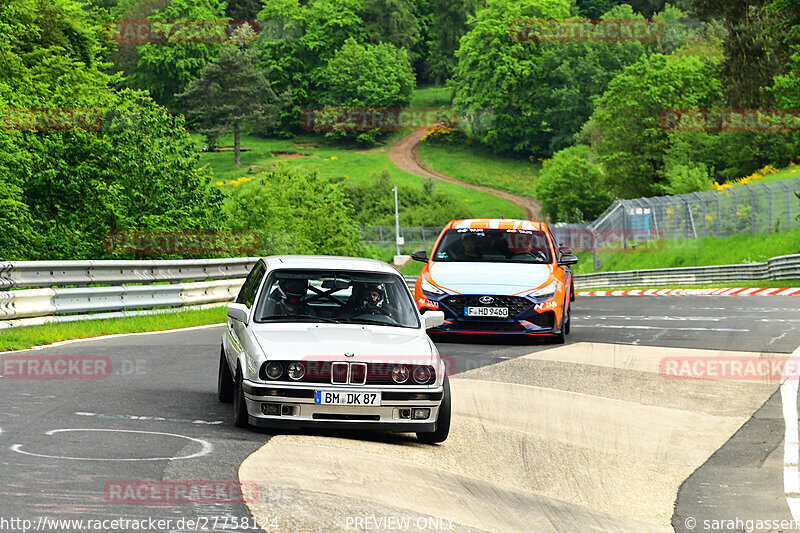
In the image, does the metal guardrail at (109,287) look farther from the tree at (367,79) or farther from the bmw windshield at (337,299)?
the tree at (367,79)

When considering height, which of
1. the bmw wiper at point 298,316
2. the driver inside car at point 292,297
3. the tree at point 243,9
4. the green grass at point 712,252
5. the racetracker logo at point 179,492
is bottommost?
the green grass at point 712,252

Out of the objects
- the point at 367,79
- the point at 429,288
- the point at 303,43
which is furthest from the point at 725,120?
the point at 303,43

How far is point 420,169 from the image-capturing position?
124750 mm

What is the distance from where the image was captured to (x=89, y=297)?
56.6 ft

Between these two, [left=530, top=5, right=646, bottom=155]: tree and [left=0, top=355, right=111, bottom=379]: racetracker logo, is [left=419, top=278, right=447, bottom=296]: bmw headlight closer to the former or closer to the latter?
[left=0, top=355, right=111, bottom=379]: racetracker logo

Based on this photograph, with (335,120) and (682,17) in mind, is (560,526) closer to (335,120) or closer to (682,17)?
(335,120)

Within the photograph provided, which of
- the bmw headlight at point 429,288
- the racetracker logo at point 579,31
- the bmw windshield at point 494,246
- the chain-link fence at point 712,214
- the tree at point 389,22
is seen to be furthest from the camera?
the tree at point 389,22

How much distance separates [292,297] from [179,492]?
325 cm

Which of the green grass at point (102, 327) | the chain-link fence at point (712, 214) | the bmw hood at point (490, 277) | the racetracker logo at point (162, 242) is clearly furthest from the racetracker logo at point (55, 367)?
the chain-link fence at point (712, 214)

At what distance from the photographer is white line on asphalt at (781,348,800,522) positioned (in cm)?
740

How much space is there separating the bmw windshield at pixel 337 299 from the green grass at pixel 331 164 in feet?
301

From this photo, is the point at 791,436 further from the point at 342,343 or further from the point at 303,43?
the point at 303,43

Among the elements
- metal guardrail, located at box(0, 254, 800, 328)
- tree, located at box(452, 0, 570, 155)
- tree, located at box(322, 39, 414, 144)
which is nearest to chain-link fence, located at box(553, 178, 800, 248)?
metal guardrail, located at box(0, 254, 800, 328)

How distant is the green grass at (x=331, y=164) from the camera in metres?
110
